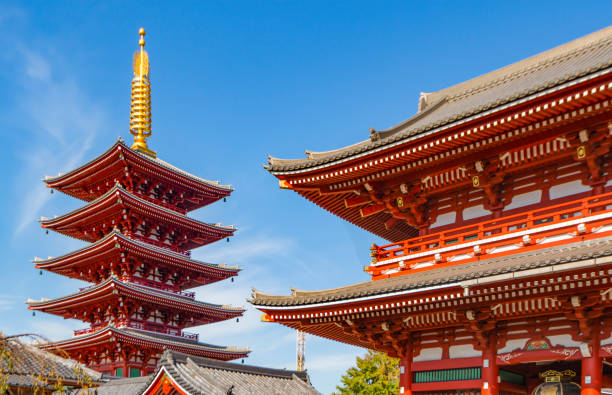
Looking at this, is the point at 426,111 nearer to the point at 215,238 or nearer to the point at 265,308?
the point at 265,308

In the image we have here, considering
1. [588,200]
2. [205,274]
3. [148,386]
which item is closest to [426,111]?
[588,200]

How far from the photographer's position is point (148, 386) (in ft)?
56.7

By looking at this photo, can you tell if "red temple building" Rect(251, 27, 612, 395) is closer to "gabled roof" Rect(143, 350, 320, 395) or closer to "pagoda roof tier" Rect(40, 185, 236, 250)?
"gabled roof" Rect(143, 350, 320, 395)

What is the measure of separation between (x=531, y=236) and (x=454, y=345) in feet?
10.6

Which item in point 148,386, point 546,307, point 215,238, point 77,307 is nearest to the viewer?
point 546,307

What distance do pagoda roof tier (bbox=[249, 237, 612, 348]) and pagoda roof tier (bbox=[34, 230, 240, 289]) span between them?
2092 cm

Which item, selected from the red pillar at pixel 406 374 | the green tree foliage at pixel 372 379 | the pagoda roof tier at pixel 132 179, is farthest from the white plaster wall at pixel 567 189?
the pagoda roof tier at pixel 132 179

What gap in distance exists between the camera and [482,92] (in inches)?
747

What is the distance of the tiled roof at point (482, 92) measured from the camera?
14609 millimetres

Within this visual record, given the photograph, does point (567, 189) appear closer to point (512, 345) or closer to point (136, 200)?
point (512, 345)

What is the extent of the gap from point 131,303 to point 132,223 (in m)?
4.85

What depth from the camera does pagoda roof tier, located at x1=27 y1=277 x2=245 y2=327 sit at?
3428cm

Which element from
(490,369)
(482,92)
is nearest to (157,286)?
(482,92)

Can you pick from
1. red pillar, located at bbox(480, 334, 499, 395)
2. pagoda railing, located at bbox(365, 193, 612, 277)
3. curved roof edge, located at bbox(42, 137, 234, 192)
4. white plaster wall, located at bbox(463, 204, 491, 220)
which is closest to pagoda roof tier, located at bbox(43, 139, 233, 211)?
curved roof edge, located at bbox(42, 137, 234, 192)
